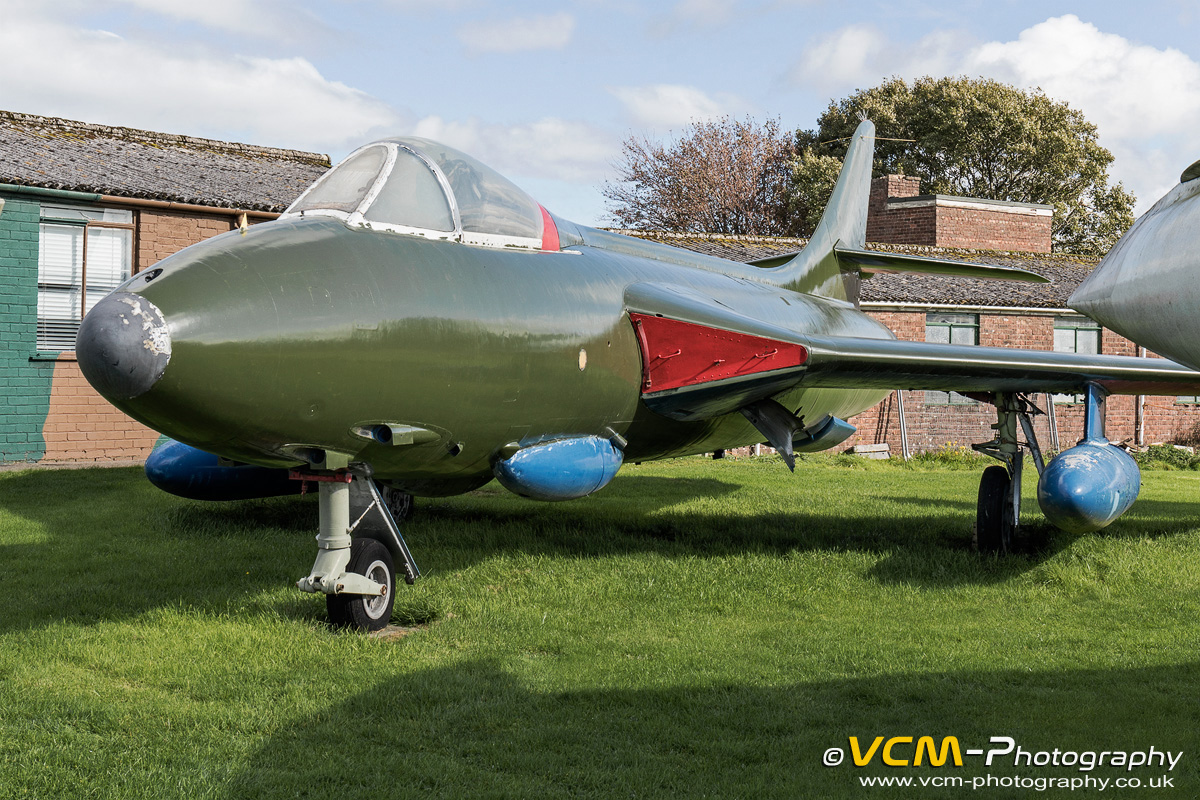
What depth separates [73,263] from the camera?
1612 centimetres

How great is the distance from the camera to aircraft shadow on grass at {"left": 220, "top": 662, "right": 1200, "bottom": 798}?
4.02 m

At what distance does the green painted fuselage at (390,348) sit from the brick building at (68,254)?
11008mm

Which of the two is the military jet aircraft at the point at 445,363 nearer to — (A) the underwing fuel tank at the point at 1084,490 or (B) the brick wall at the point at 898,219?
(A) the underwing fuel tank at the point at 1084,490

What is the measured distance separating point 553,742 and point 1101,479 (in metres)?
5.30

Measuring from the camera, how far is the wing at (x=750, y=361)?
688cm

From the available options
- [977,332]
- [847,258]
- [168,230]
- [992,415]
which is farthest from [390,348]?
[992,415]

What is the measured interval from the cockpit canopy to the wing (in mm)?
1105

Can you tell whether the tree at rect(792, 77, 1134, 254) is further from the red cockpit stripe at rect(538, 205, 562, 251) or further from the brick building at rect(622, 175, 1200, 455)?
the red cockpit stripe at rect(538, 205, 562, 251)

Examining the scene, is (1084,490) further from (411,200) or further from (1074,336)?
(1074,336)

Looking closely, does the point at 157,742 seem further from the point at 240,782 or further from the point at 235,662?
the point at 235,662

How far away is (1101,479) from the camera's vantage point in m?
7.76

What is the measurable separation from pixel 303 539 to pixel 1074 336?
883 inches

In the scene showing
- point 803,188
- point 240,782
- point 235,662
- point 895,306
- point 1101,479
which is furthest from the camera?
point 803,188

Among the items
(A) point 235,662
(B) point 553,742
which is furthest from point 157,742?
(B) point 553,742
